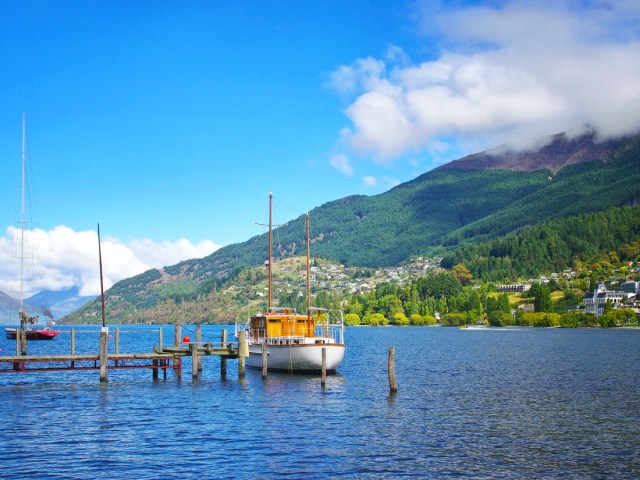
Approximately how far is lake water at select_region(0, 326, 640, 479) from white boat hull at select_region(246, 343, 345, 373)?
4.78 ft

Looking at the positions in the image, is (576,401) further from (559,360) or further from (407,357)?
(407,357)

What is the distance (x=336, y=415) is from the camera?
4612 cm

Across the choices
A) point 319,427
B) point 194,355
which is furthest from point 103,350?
point 319,427

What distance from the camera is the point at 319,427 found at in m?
41.8

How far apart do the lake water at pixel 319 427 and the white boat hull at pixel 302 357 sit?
1457 mm

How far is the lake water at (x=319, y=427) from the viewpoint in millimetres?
32188

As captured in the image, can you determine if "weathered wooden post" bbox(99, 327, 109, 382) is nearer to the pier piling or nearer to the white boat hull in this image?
the pier piling

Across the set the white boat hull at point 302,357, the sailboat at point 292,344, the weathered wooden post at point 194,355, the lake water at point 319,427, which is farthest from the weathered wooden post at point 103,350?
the white boat hull at point 302,357

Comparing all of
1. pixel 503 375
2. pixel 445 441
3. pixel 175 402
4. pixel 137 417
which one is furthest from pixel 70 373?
pixel 445 441

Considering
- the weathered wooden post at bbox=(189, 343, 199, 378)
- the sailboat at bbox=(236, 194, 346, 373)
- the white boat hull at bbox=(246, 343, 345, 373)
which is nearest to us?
the weathered wooden post at bbox=(189, 343, 199, 378)

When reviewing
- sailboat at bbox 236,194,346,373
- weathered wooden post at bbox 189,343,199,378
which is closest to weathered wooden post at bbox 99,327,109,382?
weathered wooden post at bbox 189,343,199,378

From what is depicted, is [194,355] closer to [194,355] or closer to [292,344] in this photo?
[194,355]

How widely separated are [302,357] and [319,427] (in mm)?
27118

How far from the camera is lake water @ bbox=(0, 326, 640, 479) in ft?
106
